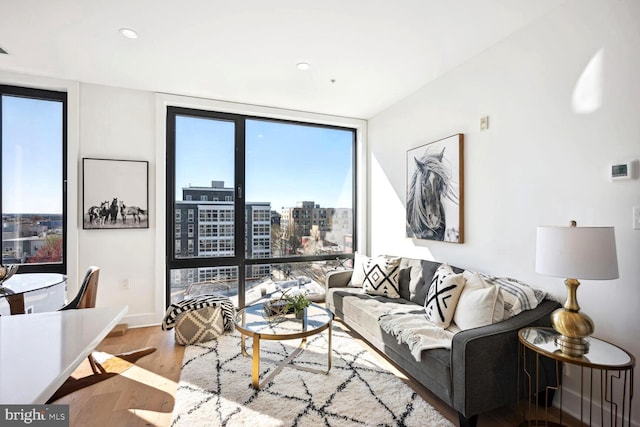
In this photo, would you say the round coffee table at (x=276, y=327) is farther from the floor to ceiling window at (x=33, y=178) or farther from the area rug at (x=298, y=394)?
the floor to ceiling window at (x=33, y=178)

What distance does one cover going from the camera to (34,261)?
323cm

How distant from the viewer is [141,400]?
82.7 inches

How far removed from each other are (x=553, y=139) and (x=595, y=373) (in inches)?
58.1

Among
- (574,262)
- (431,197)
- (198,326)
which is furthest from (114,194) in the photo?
(574,262)

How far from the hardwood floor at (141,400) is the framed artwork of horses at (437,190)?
4.39 feet

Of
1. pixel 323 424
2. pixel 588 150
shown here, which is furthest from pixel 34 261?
pixel 588 150

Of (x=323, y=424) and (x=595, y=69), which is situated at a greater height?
(x=595, y=69)

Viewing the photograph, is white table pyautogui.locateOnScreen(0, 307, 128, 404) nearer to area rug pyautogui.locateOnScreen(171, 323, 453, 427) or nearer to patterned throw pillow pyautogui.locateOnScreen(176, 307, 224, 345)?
area rug pyautogui.locateOnScreen(171, 323, 453, 427)

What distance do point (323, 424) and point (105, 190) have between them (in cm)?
315

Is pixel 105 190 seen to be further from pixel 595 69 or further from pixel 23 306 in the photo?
pixel 595 69

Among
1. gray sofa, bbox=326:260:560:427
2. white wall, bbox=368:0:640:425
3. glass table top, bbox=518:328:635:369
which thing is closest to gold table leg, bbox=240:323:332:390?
gray sofa, bbox=326:260:560:427

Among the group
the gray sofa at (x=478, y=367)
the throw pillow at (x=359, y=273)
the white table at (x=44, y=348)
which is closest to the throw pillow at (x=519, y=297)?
the gray sofa at (x=478, y=367)

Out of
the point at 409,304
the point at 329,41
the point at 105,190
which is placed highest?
the point at 329,41

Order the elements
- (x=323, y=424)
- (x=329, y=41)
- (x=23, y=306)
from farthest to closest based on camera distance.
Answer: (x=329, y=41) → (x=23, y=306) → (x=323, y=424)
